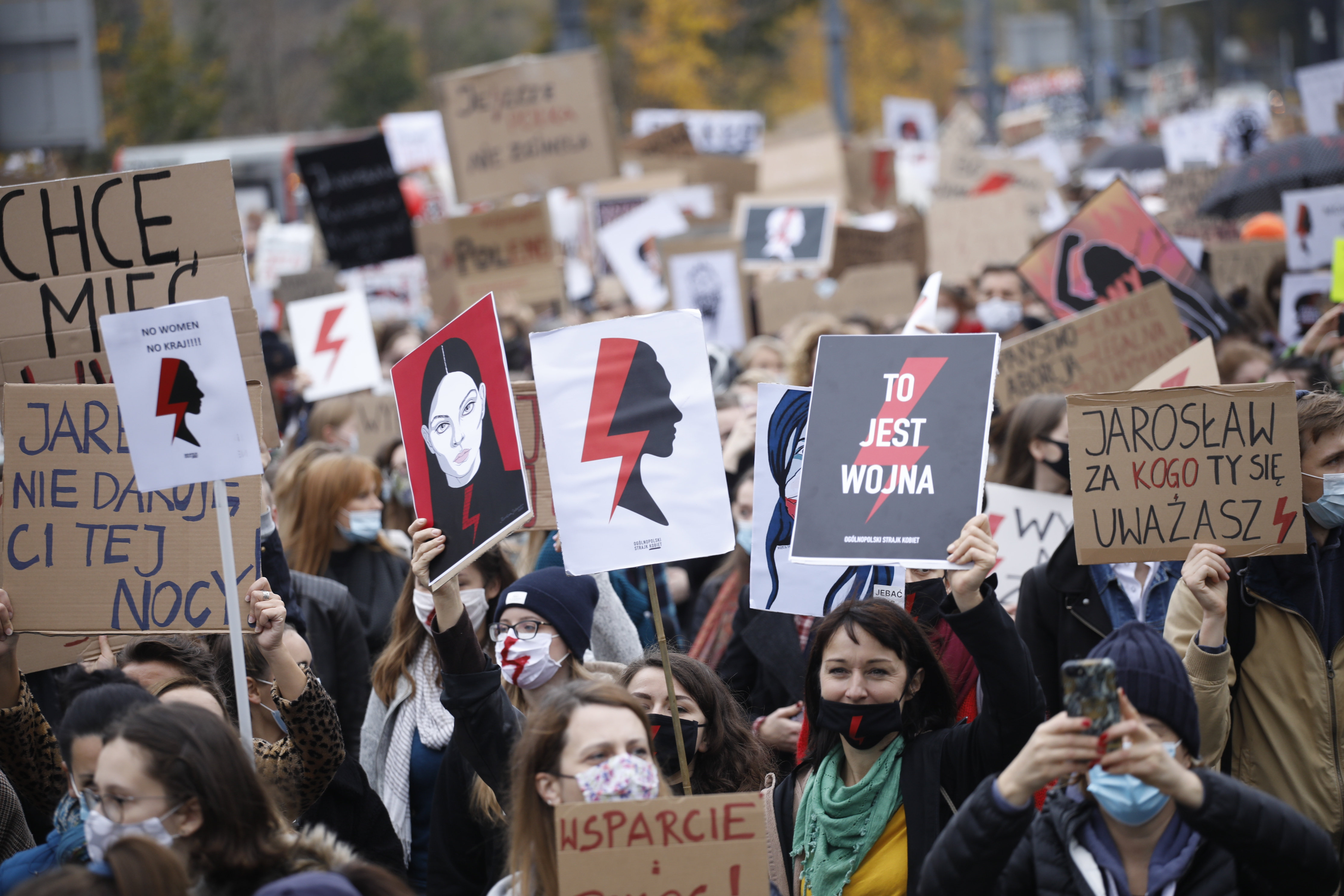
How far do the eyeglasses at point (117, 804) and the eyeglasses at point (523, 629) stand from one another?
4.26 ft

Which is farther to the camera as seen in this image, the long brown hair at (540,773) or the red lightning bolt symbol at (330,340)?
the red lightning bolt symbol at (330,340)

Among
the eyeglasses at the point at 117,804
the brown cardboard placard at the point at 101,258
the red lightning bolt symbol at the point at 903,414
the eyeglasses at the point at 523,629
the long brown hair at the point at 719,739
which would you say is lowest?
the long brown hair at the point at 719,739

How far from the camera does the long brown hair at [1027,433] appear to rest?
4.82 m

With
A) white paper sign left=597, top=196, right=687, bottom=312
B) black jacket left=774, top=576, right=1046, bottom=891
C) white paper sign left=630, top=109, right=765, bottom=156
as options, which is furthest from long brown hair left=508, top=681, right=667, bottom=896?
white paper sign left=630, top=109, right=765, bottom=156

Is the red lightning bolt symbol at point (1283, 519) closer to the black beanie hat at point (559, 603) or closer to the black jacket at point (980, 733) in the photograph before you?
the black jacket at point (980, 733)

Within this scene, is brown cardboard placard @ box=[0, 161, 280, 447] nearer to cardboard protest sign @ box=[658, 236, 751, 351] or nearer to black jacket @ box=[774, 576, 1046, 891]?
black jacket @ box=[774, 576, 1046, 891]

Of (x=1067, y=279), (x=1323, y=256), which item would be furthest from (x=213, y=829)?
(x=1323, y=256)

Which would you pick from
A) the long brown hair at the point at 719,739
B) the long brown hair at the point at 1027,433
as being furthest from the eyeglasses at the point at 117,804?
the long brown hair at the point at 1027,433

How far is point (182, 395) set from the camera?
3.45 metres

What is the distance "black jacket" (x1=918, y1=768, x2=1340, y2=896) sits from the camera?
2494 millimetres

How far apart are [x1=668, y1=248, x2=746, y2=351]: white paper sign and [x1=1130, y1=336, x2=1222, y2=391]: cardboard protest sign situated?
17.8 ft

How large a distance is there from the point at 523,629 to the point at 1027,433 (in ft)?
6.80

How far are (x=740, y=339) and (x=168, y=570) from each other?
6.93m

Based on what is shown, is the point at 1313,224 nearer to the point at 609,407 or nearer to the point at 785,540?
the point at 785,540
